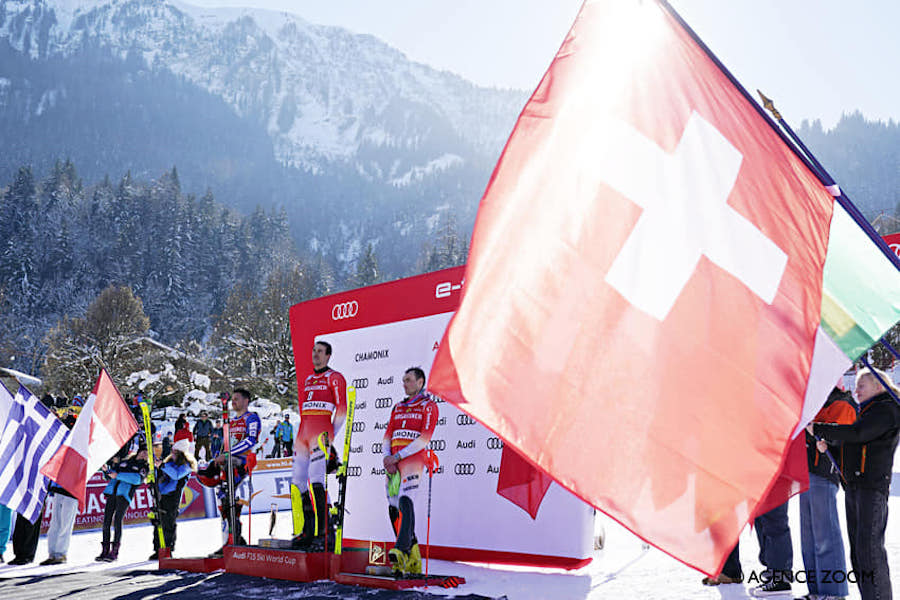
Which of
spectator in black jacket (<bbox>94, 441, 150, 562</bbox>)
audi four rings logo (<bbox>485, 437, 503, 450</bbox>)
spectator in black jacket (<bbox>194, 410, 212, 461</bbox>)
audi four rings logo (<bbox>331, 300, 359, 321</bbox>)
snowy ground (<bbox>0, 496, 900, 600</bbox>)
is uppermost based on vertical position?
audi four rings logo (<bbox>331, 300, 359, 321</bbox>)

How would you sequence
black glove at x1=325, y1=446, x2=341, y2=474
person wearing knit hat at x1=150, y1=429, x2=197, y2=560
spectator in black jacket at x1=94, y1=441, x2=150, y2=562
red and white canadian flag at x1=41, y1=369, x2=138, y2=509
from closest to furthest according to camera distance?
black glove at x1=325, y1=446, x2=341, y2=474 → red and white canadian flag at x1=41, y1=369, x2=138, y2=509 → person wearing knit hat at x1=150, y1=429, x2=197, y2=560 → spectator in black jacket at x1=94, y1=441, x2=150, y2=562

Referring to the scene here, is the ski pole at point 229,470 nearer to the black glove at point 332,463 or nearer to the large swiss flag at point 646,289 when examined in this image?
the black glove at point 332,463

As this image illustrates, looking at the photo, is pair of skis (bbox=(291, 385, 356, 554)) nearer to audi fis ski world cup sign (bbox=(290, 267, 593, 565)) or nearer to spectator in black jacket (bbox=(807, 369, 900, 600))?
audi fis ski world cup sign (bbox=(290, 267, 593, 565))

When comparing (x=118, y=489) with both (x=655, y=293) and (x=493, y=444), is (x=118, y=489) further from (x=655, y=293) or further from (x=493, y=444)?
(x=655, y=293)

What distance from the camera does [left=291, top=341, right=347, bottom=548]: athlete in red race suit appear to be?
8719 mm

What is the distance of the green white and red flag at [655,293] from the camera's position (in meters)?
2.62

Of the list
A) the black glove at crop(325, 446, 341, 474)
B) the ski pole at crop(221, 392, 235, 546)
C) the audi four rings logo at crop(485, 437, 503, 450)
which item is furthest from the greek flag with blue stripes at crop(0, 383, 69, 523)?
the audi four rings logo at crop(485, 437, 503, 450)

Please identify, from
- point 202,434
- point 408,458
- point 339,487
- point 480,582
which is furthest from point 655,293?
point 202,434

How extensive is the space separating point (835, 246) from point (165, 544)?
30.1 feet

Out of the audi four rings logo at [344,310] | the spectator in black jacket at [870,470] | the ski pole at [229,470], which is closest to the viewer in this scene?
the spectator in black jacket at [870,470]

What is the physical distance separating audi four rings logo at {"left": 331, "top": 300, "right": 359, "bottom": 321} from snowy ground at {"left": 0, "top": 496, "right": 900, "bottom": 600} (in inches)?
147

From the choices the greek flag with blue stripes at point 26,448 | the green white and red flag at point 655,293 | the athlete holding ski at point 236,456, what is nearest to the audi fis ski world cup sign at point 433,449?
the athlete holding ski at point 236,456

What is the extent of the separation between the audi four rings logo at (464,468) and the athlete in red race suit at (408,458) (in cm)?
154

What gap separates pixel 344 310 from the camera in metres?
11.3
